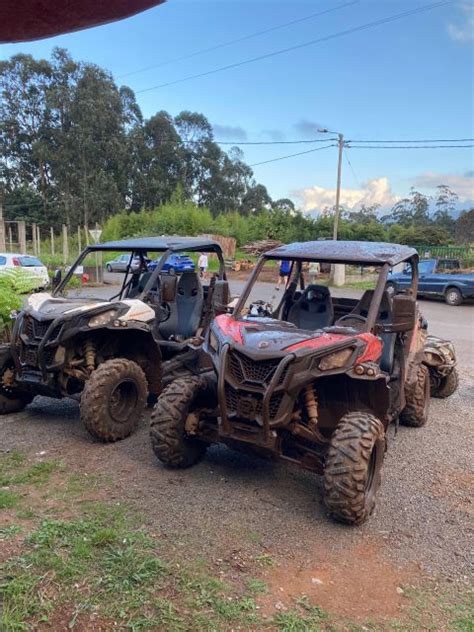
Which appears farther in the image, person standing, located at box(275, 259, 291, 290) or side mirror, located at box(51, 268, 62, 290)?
side mirror, located at box(51, 268, 62, 290)

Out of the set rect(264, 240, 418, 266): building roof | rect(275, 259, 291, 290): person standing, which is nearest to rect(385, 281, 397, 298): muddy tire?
rect(264, 240, 418, 266): building roof

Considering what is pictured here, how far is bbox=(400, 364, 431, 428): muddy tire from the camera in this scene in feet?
19.9

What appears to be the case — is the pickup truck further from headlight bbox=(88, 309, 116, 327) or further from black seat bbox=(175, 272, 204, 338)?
headlight bbox=(88, 309, 116, 327)

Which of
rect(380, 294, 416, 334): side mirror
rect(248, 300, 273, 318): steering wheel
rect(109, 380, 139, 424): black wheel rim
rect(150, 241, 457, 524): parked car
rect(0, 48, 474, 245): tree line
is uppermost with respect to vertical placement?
rect(0, 48, 474, 245): tree line

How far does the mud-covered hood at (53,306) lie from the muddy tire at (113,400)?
70 cm

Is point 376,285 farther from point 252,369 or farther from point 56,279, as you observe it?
point 56,279

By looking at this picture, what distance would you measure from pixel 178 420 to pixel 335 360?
1382 millimetres

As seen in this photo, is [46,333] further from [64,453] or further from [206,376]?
[206,376]

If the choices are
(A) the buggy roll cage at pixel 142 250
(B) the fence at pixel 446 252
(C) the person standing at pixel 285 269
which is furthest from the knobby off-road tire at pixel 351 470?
(B) the fence at pixel 446 252

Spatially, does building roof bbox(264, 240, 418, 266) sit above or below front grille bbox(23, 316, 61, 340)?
above

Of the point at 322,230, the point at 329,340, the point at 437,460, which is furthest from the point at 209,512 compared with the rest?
the point at 322,230

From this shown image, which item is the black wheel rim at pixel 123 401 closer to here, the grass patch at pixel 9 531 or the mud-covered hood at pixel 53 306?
the mud-covered hood at pixel 53 306

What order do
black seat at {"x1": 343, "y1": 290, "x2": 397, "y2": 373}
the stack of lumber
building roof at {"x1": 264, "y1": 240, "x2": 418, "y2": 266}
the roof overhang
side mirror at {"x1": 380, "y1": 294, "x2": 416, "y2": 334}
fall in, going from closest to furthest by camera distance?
the roof overhang, side mirror at {"x1": 380, "y1": 294, "x2": 416, "y2": 334}, building roof at {"x1": 264, "y1": 240, "x2": 418, "y2": 266}, black seat at {"x1": 343, "y1": 290, "x2": 397, "y2": 373}, the stack of lumber

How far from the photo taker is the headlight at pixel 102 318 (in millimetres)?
5613
